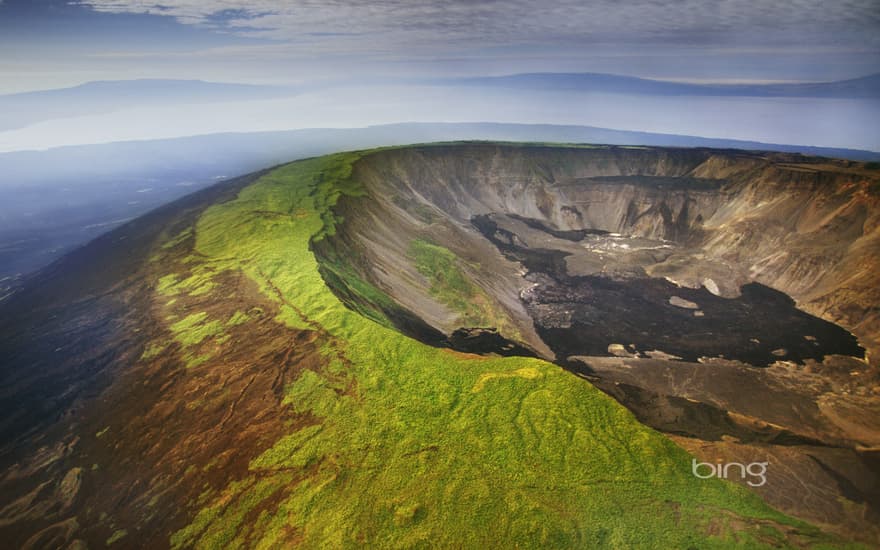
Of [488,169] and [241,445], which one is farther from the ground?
[488,169]

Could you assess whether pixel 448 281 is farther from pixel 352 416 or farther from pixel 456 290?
pixel 352 416

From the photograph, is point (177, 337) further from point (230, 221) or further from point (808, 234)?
point (808, 234)

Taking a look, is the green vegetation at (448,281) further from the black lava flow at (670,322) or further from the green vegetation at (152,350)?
the green vegetation at (152,350)

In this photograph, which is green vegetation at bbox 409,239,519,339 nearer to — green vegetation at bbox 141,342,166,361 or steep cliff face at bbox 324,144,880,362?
steep cliff face at bbox 324,144,880,362

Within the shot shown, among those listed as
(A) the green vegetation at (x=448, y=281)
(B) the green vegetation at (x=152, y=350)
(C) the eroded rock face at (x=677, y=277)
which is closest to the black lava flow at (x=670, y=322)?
(C) the eroded rock face at (x=677, y=277)

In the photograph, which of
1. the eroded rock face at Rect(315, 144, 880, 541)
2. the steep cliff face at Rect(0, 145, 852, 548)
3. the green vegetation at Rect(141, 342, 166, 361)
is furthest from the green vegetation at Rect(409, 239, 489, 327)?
the green vegetation at Rect(141, 342, 166, 361)

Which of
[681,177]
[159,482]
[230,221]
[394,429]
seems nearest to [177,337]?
[159,482]
